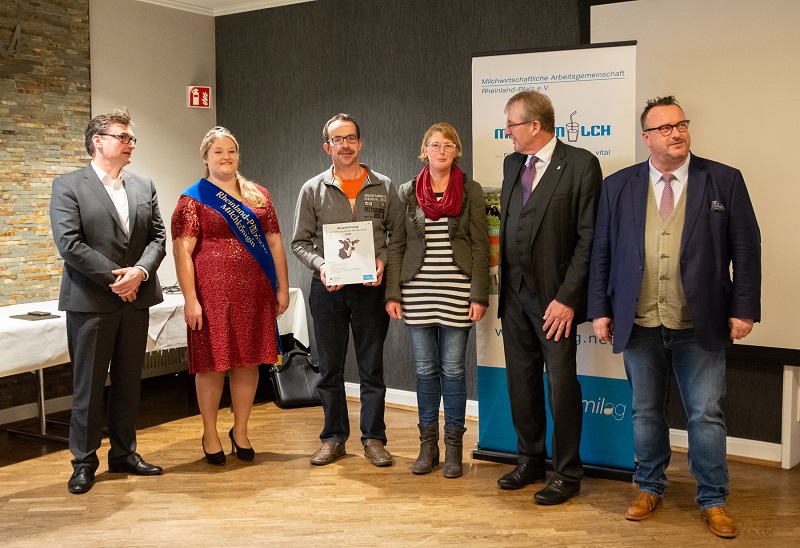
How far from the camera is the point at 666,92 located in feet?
14.1

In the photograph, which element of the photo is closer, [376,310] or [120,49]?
[376,310]

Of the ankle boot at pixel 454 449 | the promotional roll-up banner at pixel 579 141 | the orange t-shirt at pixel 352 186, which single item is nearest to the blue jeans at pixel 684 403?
the promotional roll-up banner at pixel 579 141

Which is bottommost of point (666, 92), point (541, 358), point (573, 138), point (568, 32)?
point (541, 358)

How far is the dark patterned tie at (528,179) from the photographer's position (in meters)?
3.61

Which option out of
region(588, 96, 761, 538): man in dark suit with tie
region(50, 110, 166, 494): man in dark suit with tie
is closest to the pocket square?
region(588, 96, 761, 538): man in dark suit with tie

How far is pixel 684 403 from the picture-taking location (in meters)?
3.31

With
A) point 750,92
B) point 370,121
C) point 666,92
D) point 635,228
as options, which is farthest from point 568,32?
point 635,228

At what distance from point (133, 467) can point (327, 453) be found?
92 cm

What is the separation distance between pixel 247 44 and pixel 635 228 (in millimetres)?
3882

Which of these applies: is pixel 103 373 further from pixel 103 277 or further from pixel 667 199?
pixel 667 199

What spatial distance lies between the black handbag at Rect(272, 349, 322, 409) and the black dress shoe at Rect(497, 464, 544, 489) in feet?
6.18

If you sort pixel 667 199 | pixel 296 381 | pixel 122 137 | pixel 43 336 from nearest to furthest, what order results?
1. pixel 667 199
2. pixel 122 137
3. pixel 43 336
4. pixel 296 381

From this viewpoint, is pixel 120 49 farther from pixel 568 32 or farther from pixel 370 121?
pixel 568 32

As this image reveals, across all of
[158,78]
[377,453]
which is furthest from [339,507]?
[158,78]
